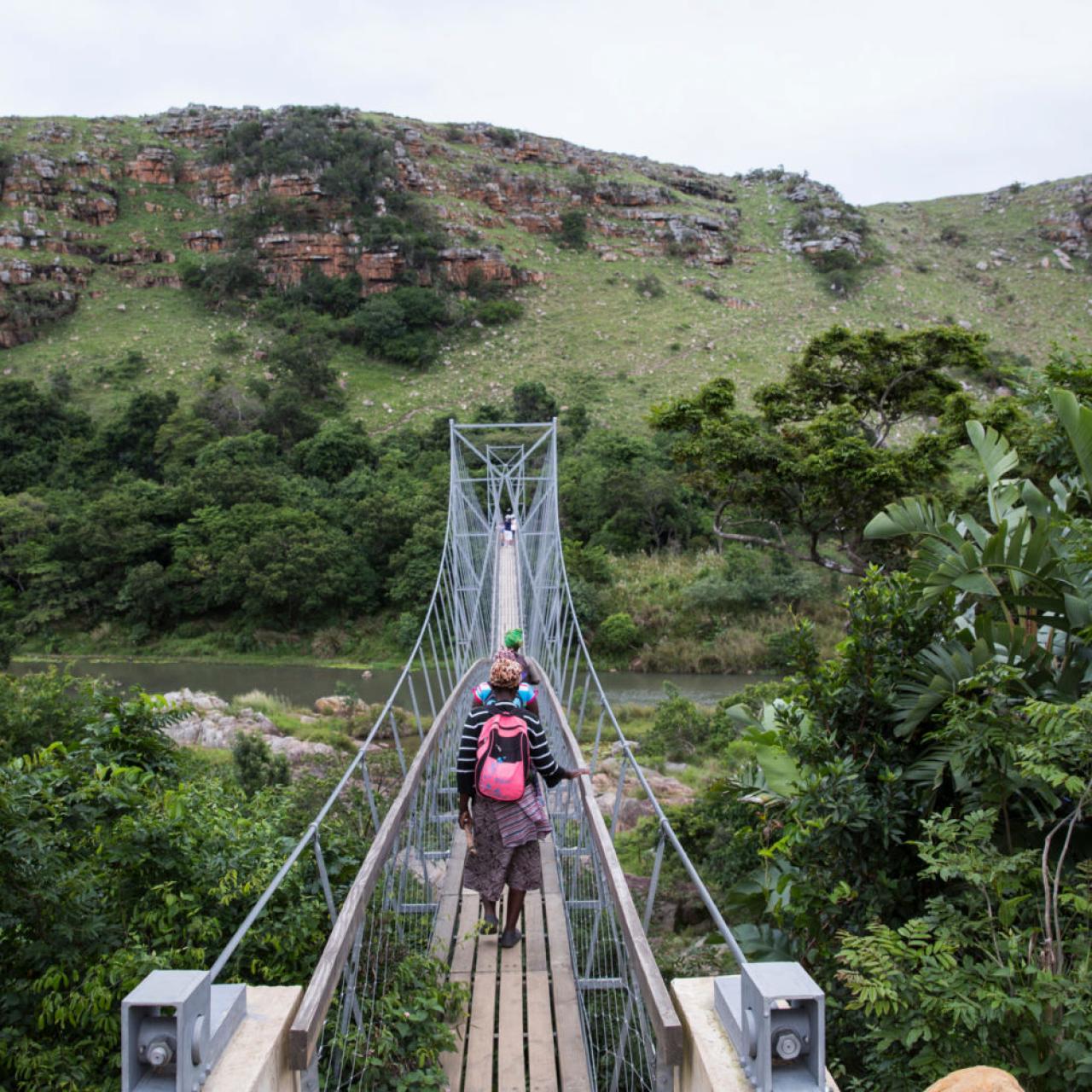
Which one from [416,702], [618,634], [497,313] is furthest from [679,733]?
[497,313]

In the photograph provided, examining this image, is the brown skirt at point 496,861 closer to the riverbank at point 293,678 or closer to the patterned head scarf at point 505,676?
the patterned head scarf at point 505,676

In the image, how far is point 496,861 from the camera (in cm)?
262

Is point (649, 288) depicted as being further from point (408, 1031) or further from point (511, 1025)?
point (408, 1031)

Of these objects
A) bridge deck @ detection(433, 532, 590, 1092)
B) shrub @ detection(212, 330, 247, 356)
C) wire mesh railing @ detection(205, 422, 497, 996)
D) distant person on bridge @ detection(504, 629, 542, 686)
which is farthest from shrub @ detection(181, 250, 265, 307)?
bridge deck @ detection(433, 532, 590, 1092)

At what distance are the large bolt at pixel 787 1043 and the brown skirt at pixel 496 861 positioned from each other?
1506 mm

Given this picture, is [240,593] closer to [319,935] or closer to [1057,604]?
[319,935]

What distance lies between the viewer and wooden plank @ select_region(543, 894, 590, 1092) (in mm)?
2047

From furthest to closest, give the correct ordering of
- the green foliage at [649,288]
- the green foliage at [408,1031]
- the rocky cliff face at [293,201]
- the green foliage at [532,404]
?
1. the rocky cliff face at [293,201]
2. the green foliage at [649,288]
3. the green foliage at [532,404]
4. the green foliage at [408,1031]

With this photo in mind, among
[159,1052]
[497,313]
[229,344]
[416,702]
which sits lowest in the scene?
[416,702]

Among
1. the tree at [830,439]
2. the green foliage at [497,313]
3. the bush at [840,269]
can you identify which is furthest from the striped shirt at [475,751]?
the bush at [840,269]

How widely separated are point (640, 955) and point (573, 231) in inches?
1528

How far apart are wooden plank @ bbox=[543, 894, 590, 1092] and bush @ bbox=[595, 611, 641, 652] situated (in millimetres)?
14230

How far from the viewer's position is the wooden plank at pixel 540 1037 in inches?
79.9

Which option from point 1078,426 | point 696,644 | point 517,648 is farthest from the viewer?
point 696,644
